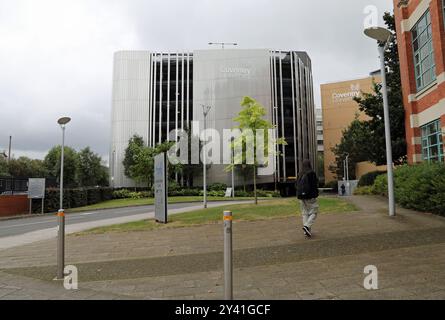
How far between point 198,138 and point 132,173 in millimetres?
9772

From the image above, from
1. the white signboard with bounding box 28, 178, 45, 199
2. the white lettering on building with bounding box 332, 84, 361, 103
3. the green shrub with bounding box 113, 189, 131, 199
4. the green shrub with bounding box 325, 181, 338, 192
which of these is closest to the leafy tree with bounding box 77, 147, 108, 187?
the green shrub with bounding box 113, 189, 131, 199

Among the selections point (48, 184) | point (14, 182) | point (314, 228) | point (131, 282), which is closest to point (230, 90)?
point (48, 184)

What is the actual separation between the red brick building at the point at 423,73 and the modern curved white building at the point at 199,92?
35229 mm

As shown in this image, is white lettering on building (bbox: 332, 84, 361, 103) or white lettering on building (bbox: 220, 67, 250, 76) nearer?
white lettering on building (bbox: 220, 67, 250, 76)

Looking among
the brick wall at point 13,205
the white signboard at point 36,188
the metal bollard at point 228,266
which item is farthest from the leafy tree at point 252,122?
the brick wall at point 13,205

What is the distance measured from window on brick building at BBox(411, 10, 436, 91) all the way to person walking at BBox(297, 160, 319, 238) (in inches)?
387

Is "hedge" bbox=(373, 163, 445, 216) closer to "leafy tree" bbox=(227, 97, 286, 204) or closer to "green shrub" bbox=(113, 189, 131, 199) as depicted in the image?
"leafy tree" bbox=(227, 97, 286, 204)

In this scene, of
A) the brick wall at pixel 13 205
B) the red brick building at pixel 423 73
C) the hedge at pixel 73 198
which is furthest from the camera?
the hedge at pixel 73 198

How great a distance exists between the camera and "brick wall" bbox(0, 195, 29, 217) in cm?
2408

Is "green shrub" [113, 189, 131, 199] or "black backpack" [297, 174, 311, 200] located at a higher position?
"black backpack" [297, 174, 311, 200]

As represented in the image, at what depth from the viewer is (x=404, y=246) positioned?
275 inches

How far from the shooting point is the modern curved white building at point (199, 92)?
5328 cm

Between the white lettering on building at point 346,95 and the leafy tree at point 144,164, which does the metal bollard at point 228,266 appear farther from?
the white lettering on building at point 346,95
